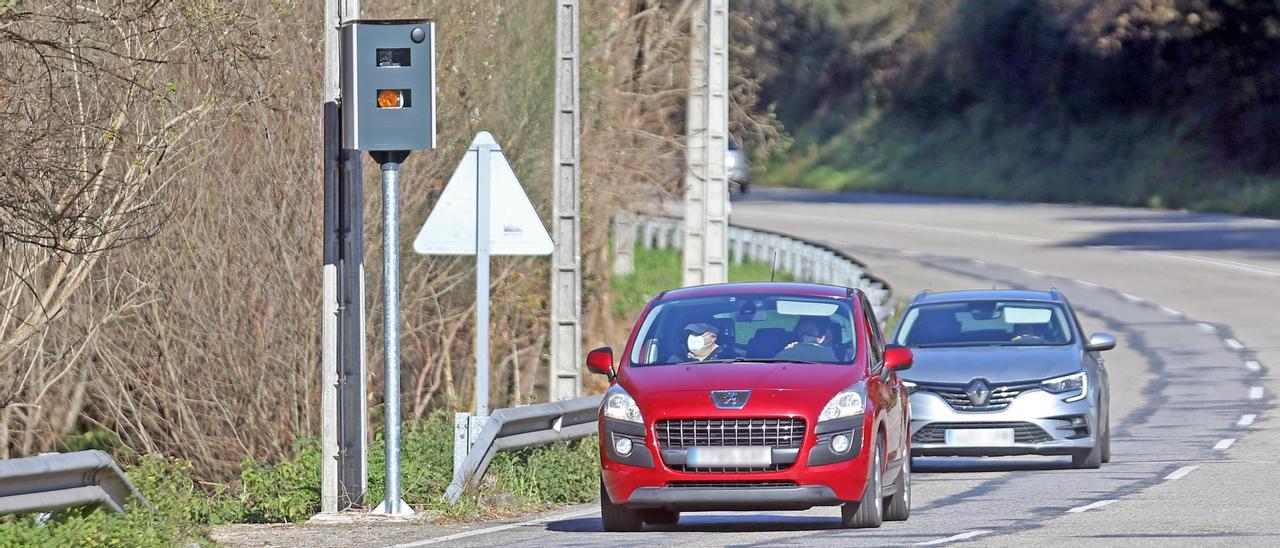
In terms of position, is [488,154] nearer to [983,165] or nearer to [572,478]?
[572,478]

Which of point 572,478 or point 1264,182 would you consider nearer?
point 572,478

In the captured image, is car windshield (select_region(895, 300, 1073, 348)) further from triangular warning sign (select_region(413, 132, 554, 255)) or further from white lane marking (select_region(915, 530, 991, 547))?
white lane marking (select_region(915, 530, 991, 547))

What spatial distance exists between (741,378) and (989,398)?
16.1 feet

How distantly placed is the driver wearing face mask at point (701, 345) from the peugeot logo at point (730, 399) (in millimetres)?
752

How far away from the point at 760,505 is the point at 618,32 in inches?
710

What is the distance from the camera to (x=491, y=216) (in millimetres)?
14203

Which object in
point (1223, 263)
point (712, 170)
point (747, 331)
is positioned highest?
point (712, 170)

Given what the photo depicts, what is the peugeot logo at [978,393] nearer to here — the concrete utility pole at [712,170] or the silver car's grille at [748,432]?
the silver car's grille at [748,432]

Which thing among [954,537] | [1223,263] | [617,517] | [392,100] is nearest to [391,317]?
[392,100]

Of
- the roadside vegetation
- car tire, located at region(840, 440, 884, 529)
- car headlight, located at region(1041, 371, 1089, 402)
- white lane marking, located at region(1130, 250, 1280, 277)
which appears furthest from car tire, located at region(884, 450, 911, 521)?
white lane marking, located at region(1130, 250, 1280, 277)

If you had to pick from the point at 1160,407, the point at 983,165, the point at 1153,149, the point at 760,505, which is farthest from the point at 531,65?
the point at 983,165

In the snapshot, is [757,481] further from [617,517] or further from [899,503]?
[899,503]

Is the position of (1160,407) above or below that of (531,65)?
below

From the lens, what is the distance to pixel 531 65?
25.2 meters
